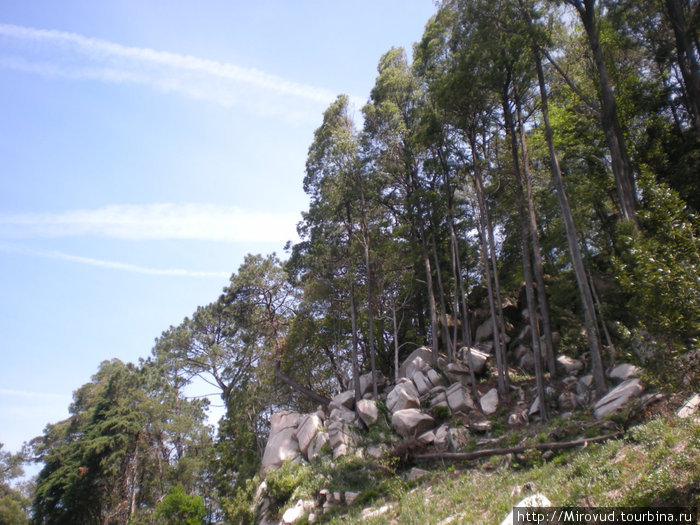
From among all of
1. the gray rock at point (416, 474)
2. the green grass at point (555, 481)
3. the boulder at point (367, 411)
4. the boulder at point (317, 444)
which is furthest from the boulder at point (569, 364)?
the boulder at point (317, 444)

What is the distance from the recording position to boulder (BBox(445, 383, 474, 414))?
50.5 feet

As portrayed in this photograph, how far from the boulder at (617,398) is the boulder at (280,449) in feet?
38.1

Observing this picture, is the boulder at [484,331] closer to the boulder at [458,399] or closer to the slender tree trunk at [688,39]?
the boulder at [458,399]

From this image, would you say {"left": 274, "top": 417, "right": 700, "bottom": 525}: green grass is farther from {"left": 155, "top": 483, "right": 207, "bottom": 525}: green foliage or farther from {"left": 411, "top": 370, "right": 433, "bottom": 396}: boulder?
{"left": 155, "top": 483, "right": 207, "bottom": 525}: green foliage

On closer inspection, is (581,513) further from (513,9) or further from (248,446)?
(248,446)

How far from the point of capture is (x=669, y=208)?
7922 millimetres

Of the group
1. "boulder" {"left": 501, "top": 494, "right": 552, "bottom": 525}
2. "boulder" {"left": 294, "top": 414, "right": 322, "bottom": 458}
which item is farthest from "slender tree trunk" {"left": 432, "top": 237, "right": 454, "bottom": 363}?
"boulder" {"left": 501, "top": 494, "right": 552, "bottom": 525}

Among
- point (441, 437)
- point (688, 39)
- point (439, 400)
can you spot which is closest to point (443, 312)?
point (439, 400)

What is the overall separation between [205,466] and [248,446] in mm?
6135

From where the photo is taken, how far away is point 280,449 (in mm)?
18609

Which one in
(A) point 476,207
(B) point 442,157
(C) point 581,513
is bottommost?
(C) point 581,513

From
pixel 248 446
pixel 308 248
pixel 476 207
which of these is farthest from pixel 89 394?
pixel 476 207

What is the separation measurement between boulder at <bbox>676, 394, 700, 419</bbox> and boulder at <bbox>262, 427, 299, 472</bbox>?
45.6 feet

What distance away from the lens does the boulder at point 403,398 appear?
1630cm
